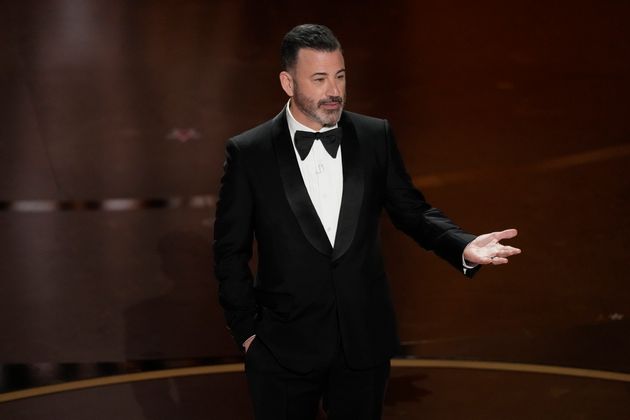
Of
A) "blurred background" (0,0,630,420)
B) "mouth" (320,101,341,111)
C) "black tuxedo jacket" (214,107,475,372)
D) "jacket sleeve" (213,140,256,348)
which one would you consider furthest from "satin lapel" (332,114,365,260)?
"blurred background" (0,0,630,420)

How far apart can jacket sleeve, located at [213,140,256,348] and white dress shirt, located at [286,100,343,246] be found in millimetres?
174

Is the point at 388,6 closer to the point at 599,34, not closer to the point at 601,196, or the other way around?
the point at 599,34

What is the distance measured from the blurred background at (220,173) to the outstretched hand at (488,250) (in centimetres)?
146

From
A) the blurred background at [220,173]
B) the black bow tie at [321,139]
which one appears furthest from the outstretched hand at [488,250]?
the blurred background at [220,173]

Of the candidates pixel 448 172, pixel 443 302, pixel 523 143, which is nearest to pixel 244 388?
pixel 443 302

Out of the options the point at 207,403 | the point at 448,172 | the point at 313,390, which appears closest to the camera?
the point at 313,390

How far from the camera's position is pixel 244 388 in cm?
514

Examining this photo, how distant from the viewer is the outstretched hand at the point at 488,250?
11.6 ft

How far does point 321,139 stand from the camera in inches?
140

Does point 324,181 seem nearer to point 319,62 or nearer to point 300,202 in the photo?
point 300,202

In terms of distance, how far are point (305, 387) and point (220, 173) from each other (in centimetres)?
383

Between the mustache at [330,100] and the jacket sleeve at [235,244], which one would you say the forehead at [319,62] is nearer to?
the mustache at [330,100]

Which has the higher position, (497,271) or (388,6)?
(388,6)

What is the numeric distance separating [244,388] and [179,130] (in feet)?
10.5
